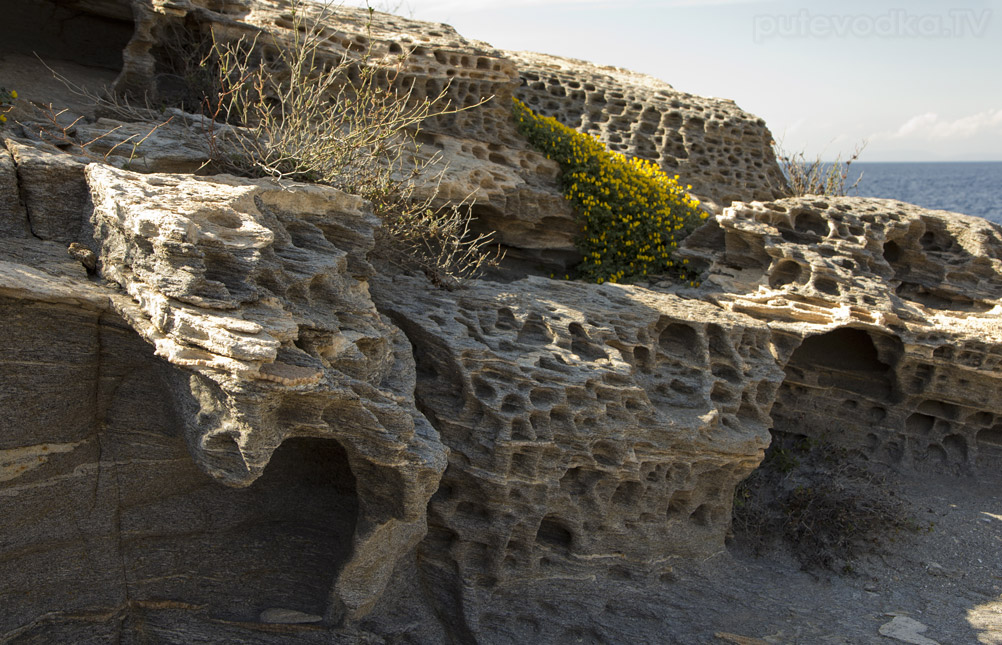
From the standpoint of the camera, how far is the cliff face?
490 centimetres

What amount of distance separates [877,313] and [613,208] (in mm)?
3808

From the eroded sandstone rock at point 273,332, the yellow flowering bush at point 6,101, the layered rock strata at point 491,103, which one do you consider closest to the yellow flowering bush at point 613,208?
the layered rock strata at point 491,103

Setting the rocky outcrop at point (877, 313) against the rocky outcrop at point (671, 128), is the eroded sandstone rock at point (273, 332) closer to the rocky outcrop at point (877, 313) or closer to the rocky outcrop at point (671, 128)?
the rocky outcrop at point (877, 313)

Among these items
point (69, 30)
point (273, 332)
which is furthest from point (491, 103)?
point (273, 332)

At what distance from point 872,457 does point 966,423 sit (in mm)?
1134

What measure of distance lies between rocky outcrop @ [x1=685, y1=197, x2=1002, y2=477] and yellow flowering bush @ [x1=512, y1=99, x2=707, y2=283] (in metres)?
0.69

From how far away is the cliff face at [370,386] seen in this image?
4.90 m

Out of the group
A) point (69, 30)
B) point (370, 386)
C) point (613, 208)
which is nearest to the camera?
point (370, 386)

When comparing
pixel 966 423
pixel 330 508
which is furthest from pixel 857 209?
pixel 330 508

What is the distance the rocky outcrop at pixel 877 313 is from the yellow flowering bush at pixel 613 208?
0.69m

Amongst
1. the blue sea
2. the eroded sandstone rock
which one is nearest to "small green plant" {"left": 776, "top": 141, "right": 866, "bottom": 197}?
the eroded sandstone rock

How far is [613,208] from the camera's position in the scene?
438 inches

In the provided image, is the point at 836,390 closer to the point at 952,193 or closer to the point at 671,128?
the point at 671,128

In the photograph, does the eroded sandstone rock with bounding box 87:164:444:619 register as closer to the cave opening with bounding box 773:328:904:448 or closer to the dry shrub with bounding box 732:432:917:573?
the dry shrub with bounding box 732:432:917:573
